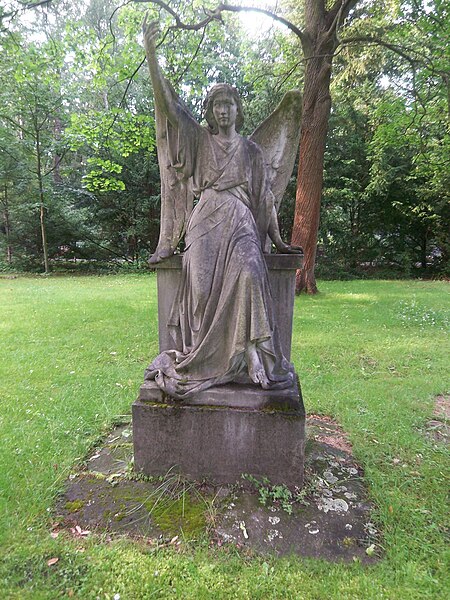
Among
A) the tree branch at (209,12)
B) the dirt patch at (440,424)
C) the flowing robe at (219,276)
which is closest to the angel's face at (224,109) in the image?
the flowing robe at (219,276)

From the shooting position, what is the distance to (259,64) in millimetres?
11172

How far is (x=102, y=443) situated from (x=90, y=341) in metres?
3.36

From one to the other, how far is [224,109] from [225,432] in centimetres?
220

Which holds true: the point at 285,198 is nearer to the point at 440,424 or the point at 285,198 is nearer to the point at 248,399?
the point at 440,424

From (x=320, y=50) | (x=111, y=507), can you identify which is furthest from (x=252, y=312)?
(x=320, y=50)

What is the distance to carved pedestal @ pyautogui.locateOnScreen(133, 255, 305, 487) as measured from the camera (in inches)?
97.0

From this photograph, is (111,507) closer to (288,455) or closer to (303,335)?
(288,455)

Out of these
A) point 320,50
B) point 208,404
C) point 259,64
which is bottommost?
point 208,404

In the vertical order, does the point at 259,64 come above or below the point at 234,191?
above

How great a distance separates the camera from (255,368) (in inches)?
97.7

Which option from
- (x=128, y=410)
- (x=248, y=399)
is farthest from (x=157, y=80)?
(x=128, y=410)

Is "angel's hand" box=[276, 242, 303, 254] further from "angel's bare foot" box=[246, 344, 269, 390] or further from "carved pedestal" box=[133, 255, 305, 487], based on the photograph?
"angel's bare foot" box=[246, 344, 269, 390]

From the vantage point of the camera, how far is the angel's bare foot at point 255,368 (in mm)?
2474

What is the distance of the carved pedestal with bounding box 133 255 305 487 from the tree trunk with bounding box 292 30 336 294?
23.8 ft
